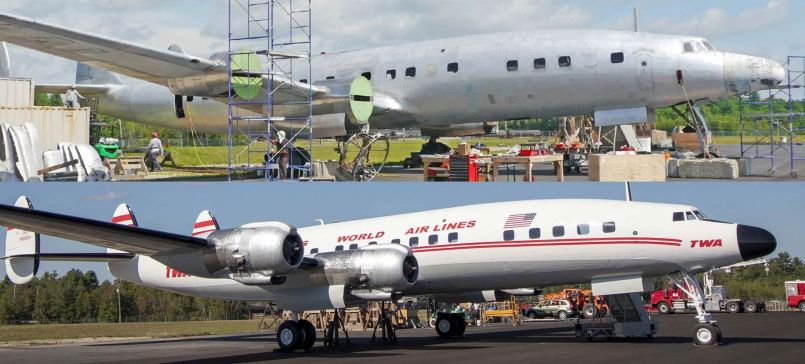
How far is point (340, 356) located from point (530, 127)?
12.8 m

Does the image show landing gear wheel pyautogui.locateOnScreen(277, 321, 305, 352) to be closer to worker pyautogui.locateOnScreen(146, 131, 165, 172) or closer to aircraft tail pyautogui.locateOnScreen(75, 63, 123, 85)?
worker pyautogui.locateOnScreen(146, 131, 165, 172)

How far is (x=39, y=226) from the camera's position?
16.2m

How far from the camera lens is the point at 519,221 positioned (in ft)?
65.2

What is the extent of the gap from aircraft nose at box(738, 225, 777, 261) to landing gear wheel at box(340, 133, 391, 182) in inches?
321

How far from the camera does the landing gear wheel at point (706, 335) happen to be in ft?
59.7

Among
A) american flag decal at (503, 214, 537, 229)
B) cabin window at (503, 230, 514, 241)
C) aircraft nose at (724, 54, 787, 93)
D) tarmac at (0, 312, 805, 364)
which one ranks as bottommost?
tarmac at (0, 312, 805, 364)

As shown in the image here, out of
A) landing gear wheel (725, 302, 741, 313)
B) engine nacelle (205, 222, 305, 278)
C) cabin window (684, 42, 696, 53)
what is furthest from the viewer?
landing gear wheel (725, 302, 741, 313)

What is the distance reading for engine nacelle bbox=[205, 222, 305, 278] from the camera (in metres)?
17.8

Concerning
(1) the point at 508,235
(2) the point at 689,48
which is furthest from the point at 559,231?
(2) the point at 689,48

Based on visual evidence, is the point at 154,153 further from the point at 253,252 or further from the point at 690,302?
the point at 690,302

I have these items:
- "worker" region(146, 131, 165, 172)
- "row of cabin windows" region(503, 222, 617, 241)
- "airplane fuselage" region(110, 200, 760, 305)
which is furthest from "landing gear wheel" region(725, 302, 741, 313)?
"worker" region(146, 131, 165, 172)

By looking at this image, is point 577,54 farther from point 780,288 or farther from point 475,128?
point 780,288

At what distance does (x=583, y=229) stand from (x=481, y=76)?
21.4ft

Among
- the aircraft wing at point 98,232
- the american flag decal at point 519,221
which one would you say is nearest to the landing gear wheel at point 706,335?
the american flag decal at point 519,221
